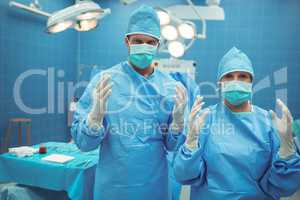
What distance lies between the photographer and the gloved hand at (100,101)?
1368mm

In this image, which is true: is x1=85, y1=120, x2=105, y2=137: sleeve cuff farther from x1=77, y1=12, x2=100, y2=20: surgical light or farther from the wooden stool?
the wooden stool

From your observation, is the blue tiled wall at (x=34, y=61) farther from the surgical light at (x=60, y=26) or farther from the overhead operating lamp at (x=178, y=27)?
the overhead operating lamp at (x=178, y=27)

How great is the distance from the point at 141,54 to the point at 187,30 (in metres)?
1.08

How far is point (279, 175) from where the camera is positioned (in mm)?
1203

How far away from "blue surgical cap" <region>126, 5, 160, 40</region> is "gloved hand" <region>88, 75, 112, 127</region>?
1.10ft

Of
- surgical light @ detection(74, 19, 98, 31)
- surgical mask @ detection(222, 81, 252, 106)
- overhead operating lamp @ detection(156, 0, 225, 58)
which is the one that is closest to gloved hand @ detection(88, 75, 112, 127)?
surgical mask @ detection(222, 81, 252, 106)

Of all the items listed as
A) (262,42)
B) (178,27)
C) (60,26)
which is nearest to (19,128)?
(60,26)

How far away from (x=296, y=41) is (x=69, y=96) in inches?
118

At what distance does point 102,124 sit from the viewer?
148 centimetres

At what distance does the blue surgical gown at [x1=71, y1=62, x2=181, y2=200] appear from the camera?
152 cm

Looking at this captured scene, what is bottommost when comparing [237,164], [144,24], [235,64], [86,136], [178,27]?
[237,164]

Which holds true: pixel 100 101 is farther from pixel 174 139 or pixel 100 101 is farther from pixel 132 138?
pixel 174 139

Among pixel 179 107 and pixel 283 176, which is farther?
pixel 179 107

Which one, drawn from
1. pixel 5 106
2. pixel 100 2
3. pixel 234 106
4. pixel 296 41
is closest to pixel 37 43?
pixel 5 106
